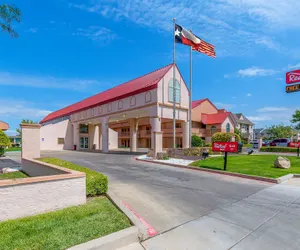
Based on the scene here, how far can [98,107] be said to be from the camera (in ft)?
101

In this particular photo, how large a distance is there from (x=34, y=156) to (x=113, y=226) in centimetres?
988

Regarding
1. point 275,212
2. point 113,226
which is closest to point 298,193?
point 275,212

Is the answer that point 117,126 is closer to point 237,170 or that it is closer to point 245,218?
point 237,170

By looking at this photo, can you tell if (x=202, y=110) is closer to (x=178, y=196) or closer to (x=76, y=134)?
(x=76, y=134)

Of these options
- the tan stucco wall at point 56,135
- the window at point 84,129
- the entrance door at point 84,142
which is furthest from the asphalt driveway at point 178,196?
the tan stucco wall at point 56,135

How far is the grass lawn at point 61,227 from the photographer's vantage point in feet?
11.7

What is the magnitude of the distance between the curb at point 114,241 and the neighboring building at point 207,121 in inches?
1381

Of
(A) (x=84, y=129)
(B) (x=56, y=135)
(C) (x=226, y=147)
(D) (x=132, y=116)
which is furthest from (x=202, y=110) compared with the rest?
(C) (x=226, y=147)

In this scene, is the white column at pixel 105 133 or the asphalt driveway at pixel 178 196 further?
the white column at pixel 105 133

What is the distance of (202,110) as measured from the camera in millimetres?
41219

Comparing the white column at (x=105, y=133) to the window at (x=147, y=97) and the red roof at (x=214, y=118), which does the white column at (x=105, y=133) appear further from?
the red roof at (x=214, y=118)

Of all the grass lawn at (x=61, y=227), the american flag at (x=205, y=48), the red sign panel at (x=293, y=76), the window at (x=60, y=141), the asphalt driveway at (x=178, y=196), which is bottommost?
the asphalt driveway at (x=178, y=196)

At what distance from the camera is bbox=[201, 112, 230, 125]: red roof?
38859mm

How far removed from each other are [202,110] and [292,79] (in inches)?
1088
